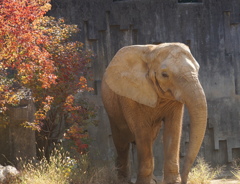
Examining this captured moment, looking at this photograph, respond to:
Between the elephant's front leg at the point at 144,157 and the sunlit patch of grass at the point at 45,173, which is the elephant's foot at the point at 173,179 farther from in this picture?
the sunlit patch of grass at the point at 45,173

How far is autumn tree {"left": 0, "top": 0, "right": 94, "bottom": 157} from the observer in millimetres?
9477

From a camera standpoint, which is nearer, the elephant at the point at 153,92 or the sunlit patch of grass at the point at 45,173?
the sunlit patch of grass at the point at 45,173

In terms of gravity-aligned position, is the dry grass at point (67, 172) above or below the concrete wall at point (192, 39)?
below

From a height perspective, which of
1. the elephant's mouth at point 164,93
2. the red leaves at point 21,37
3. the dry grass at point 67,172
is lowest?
the dry grass at point 67,172

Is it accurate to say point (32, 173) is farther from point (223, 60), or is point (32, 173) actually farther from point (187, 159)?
point (223, 60)

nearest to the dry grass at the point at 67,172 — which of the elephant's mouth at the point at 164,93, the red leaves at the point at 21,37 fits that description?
the red leaves at the point at 21,37

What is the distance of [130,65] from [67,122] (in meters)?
1.87

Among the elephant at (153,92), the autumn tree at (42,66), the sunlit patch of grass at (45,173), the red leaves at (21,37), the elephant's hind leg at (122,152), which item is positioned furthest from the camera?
the elephant's hind leg at (122,152)

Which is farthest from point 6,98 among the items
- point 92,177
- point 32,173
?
point 92,177

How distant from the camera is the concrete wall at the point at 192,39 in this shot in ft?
45.5

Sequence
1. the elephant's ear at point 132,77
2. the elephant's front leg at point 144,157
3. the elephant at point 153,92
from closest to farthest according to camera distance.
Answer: the elephant at point 153,92 < the elephant's ear at point 132,77 < the elephant's front leg at point 144,157

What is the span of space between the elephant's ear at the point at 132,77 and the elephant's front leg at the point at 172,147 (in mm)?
546

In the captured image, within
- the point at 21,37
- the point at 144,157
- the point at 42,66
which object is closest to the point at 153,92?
the point at 144,157

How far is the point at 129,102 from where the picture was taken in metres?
A: 10.9
